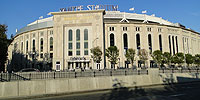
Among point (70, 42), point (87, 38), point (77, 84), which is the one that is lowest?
point (77, 84)

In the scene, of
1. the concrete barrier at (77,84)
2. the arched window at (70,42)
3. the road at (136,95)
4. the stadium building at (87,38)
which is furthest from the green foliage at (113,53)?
the road at (136,95)

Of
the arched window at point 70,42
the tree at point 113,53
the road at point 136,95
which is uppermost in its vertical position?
the arched window at point 70,42

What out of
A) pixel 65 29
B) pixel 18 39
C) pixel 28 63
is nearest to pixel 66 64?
pixel 65 29

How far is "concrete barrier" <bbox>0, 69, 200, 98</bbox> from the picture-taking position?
13202mm

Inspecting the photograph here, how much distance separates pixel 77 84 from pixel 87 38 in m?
43.9

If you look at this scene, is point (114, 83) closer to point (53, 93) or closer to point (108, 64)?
point (53, 93)

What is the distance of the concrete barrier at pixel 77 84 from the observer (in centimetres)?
1320

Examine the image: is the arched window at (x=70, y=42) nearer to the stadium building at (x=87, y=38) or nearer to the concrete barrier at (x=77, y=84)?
the stadium building at (x=87, y=38)

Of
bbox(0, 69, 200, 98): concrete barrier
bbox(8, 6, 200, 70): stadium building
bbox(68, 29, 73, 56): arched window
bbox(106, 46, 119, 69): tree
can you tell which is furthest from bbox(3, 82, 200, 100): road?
bbox(68, 29, 73, 56): arched window

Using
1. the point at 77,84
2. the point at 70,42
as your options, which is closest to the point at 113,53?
the point at 70,42

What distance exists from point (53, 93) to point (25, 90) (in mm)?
2469

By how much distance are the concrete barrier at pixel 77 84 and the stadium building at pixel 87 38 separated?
34.5m

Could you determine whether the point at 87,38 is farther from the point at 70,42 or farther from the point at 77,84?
the point at 77,84

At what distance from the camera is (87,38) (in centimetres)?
5862
